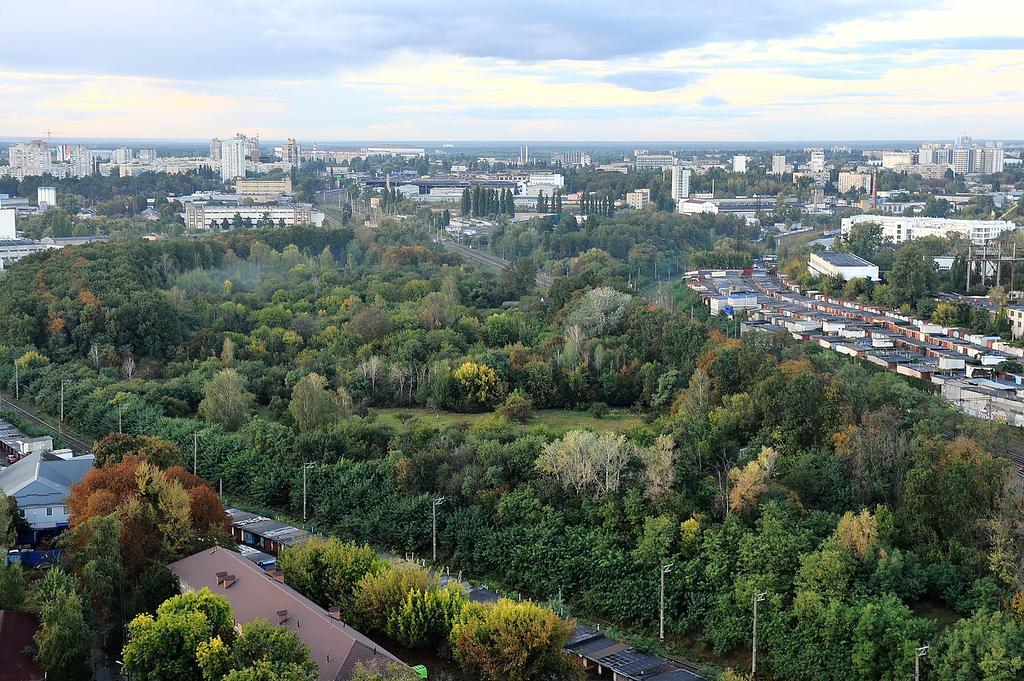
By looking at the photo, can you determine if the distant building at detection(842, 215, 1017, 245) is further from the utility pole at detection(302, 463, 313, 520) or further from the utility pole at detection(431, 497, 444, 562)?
the utility pole at detection(431, 497, 444, 562)

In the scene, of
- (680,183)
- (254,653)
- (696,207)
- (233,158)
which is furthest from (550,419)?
(233,158)

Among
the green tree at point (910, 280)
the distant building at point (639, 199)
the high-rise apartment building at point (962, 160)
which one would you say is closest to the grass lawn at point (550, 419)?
the green tree at point (910, 280)

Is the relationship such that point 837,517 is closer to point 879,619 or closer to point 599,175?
point 879,619

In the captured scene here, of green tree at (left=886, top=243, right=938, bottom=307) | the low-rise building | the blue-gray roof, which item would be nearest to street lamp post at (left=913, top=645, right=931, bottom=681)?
the low-rise building

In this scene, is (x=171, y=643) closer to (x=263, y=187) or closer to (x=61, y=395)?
(x=61, y=395)

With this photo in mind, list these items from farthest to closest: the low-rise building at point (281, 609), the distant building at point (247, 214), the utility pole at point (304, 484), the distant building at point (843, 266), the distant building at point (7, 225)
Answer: the distant building at point (247, 214)
the distant building at point (7, 225)
the distant building at point (843, 266)
the utility pole at point (304, 484)
the low-rise building at point (281, 609)

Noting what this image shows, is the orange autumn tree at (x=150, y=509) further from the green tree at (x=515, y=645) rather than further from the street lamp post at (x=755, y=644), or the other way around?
the street lamp post at (x=755, y=644)

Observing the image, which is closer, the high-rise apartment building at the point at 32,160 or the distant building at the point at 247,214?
the distant building at the point at 247,214
